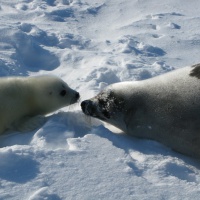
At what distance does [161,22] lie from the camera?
654cm

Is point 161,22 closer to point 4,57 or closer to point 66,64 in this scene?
point 66,64

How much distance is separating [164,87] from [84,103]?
0.68 metres

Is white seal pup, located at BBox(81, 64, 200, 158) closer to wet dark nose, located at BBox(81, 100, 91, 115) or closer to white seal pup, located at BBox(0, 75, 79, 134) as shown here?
wet dark nose, located at BBox(81, 100, 91, 115)

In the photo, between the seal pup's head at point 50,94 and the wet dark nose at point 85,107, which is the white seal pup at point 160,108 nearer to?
→ the wet dark nose at point 85,107

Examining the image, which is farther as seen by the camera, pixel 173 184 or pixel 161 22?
pixel 161 22

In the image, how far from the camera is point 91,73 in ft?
15.5

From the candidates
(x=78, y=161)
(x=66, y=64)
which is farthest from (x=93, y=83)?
(x=78, y=161)

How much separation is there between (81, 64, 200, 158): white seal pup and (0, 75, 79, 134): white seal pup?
0.42 m

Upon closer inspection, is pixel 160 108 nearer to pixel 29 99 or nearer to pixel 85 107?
pixel 85 107

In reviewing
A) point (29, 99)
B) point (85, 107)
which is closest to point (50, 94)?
point (29, 99)

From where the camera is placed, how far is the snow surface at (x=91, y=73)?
7.93 feet

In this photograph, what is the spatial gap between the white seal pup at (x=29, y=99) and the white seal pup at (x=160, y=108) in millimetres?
417

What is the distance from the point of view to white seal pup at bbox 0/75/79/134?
11.5 feet

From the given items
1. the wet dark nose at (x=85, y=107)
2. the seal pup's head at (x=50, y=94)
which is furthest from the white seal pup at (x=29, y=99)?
the wet dark nose at (x=85, y=107)
